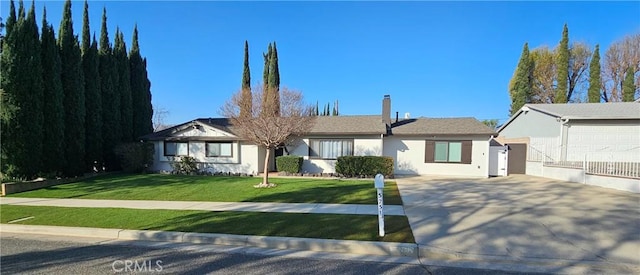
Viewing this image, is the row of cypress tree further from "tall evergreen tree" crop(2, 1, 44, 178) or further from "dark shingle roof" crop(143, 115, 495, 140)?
"dark shingle roof" crop(143, 115, 495, 140)

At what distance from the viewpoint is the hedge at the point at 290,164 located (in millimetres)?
15695

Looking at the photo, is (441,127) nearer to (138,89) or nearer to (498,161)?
(498,161)

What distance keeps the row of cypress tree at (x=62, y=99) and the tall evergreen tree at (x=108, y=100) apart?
49mm

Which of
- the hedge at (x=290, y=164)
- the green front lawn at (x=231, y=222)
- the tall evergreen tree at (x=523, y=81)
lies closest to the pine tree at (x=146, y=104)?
the hedge at (x=290, y=164)

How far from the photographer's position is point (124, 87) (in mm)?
18828

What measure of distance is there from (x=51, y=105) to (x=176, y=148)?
604cm

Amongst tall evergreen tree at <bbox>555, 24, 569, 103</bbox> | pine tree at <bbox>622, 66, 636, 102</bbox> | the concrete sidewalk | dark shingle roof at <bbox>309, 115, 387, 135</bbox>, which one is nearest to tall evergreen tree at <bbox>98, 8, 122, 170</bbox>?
the concrete sidewalk

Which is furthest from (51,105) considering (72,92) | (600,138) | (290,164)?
(600,138)

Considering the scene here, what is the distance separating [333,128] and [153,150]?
11152mm

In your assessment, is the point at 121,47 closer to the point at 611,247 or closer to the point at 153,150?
the point at 153,150

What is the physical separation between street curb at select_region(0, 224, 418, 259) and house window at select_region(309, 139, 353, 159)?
11.4m

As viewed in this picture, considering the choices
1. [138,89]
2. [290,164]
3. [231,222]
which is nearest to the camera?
[231,222]

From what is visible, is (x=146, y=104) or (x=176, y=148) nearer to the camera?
(x=176, y=148)

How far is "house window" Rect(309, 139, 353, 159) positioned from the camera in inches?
646
